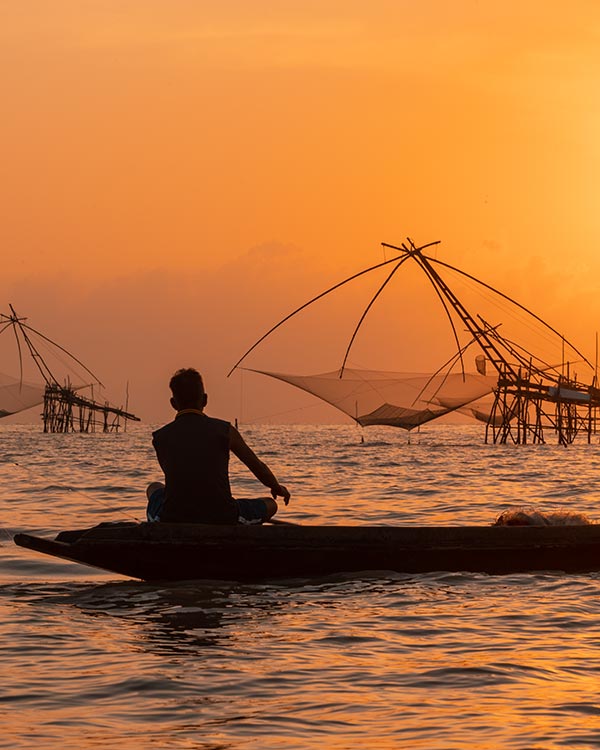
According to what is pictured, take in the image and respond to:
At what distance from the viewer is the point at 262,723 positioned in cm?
450

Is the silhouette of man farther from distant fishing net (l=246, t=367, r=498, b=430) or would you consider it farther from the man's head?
distant fishing net (l=246, t=367, r=498, b=430)

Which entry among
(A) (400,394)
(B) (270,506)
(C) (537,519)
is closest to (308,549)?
(B) (270,506)

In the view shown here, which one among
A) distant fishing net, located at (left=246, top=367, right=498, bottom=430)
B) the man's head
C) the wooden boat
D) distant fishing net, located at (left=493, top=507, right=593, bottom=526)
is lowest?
the wooden boat

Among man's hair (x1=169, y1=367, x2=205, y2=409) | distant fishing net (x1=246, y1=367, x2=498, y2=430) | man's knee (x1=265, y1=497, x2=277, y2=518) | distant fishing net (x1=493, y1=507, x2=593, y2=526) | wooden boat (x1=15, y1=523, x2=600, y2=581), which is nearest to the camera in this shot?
man's hair (x1=169, y1=367, x2=205, y2=409)

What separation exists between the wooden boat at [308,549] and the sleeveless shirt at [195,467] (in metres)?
0.13

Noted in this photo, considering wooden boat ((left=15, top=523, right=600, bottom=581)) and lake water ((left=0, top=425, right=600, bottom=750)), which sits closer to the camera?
lake water ((left=0, top=425, right=600, bottom=750))

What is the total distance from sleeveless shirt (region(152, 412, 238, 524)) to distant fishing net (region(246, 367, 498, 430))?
2854 cm

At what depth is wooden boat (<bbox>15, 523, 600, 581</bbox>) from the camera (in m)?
7.40

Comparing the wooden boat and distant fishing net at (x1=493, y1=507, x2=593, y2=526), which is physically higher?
distant fishing net at (x1=493, y1=507, x2=593, y2=526)

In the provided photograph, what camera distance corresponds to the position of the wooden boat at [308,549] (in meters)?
7.40

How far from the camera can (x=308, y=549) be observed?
302 inches

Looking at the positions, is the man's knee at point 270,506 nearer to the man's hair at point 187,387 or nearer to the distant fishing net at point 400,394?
the man's hair at point 187,387

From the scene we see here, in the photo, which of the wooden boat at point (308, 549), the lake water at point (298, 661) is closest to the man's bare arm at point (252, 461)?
the wooden boat at point (308, 549)

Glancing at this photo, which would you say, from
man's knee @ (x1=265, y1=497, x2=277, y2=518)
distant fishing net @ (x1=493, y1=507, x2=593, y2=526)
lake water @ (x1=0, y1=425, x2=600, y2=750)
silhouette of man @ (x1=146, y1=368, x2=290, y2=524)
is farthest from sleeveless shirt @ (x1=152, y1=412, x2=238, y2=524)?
distant fishing net @ (x1=493, y1=507, x2=593, y2=526)
